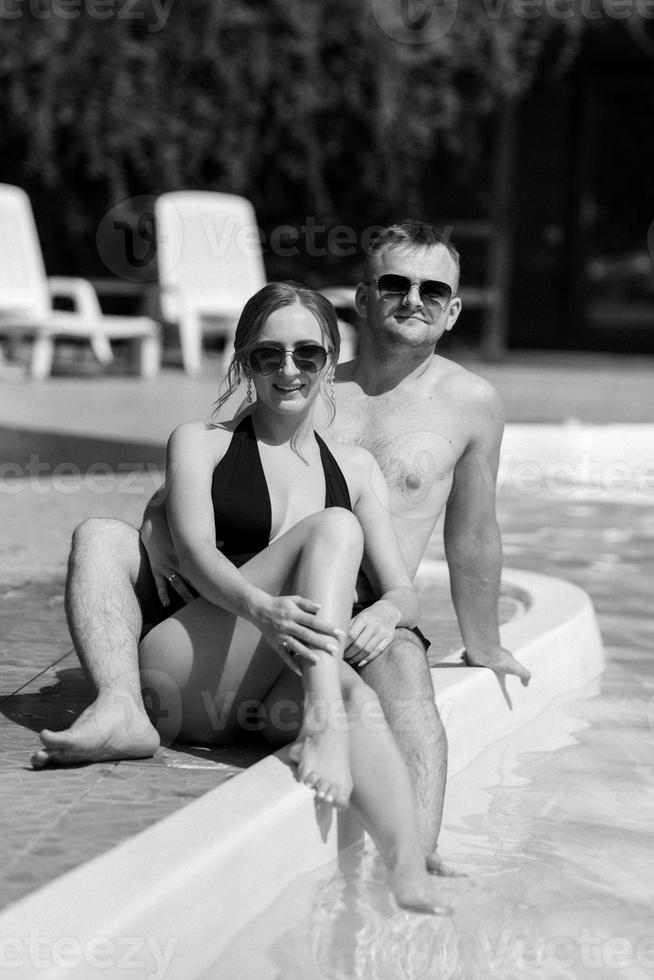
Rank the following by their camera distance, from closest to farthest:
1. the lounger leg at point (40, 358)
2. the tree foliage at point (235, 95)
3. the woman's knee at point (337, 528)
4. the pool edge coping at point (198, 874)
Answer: the pool edge coping at point (198, 874) < the woman's knee at point (337, 528) < the lounger leg at point (40, 358) < the tree foliage at point (235, 95)

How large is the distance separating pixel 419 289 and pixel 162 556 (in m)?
0.76

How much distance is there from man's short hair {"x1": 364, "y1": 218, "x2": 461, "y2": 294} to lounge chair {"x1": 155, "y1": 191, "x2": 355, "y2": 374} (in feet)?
24.2

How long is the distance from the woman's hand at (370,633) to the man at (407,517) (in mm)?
45

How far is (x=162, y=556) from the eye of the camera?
8.96ft

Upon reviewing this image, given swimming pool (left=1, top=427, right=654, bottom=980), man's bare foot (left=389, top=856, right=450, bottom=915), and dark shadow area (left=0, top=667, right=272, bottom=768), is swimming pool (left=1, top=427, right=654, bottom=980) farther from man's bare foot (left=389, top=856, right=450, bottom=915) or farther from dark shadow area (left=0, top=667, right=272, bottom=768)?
dark shadow area (left=0, top=667, right=272, bottom=768)

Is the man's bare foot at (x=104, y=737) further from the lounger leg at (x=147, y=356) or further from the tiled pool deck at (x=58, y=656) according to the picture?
the lounger leg at (x=147, y=356)

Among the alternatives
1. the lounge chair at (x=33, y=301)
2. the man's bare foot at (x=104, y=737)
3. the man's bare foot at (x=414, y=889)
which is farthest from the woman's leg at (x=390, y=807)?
the lounge chair at (x=33, y=301)

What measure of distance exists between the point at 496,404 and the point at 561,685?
879 millimetres

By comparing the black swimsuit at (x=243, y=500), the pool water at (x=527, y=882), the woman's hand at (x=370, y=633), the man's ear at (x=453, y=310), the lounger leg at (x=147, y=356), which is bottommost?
the lounger leg at (x=147, y=356)

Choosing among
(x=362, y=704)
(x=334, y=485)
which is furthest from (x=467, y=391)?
(x=362, y=704)

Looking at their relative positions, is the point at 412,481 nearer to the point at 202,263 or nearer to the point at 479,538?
the point at 479,538

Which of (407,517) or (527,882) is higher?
(407,517)

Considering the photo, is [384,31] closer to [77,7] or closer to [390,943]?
[77,7]

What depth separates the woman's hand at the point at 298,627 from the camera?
8.00 feet
